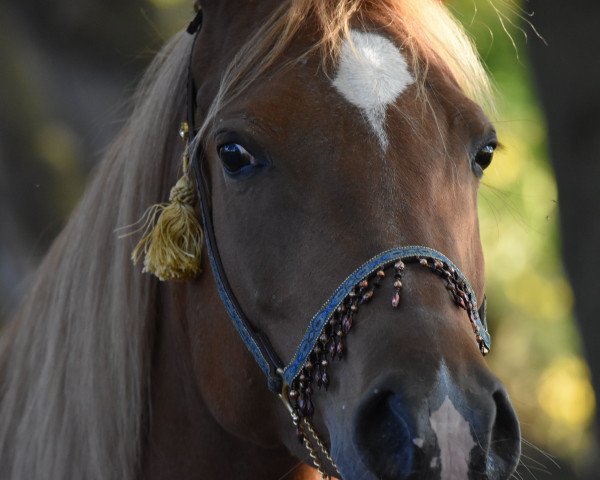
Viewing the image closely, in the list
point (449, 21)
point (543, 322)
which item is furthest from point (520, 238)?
point (449, 21)

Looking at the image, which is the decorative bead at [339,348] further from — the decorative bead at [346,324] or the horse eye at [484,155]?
the horse eye at [484,155]

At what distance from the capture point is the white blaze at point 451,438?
1.99m

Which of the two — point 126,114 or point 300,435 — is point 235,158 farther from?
point 126,114

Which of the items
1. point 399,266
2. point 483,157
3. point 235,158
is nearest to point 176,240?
point 235,158

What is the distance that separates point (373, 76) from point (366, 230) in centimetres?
44

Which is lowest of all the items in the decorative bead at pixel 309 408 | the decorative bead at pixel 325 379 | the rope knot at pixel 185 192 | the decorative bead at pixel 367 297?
the decorative bead at pixel 309 408

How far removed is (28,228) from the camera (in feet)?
20.1

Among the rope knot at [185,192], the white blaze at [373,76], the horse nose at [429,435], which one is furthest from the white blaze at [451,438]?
the rope knot at [185,192]

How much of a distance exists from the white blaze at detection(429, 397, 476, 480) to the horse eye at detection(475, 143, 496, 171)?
0.84 meters

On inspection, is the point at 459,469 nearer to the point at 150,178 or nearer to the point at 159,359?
the point at 159,359

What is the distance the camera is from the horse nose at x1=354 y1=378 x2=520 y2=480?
1.99 metres

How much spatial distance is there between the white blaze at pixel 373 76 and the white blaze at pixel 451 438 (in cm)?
69

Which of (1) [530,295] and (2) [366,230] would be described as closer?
(2) [366,230]

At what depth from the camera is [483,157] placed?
8.61ft
